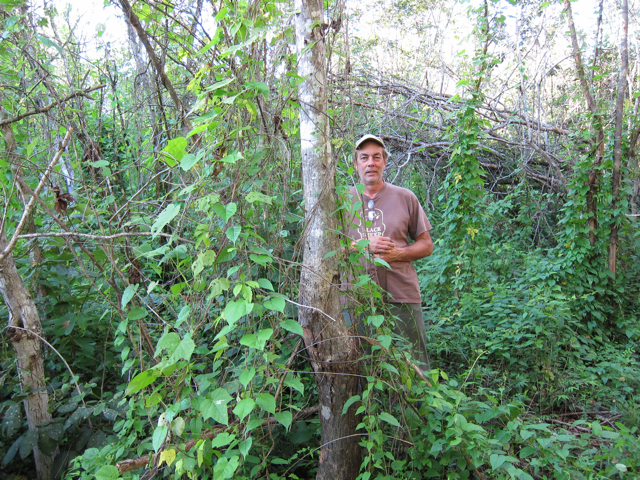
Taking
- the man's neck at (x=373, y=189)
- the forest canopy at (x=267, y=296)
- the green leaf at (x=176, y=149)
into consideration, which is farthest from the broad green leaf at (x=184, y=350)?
the man's neck at (x=373, y=189)

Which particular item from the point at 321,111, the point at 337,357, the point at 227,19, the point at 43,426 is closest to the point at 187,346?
the point at 337,357

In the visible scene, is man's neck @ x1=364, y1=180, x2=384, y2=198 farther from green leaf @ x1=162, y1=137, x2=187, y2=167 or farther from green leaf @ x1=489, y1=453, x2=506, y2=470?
green leaf @ x1=489, y1=453, x2=506, y2=470

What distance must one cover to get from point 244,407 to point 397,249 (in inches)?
57.9

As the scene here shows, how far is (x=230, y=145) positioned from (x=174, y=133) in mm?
1418

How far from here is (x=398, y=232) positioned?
8.67 ft

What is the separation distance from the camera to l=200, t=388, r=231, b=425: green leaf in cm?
134

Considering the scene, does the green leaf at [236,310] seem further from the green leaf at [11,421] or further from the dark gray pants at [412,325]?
the green leaf at [11,421]

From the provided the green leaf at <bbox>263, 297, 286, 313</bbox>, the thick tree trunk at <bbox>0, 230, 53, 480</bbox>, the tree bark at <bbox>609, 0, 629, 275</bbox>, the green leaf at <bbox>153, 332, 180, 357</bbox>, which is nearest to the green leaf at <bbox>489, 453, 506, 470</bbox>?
the green leaf at <bbox>263, 297, 286, 313</bbox>

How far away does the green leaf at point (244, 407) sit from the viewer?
133 centimetres

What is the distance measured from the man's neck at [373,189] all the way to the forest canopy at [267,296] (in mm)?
508

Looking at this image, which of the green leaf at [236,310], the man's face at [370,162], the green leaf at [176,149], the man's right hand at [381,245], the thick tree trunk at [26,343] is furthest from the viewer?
the man's face at [370,162]

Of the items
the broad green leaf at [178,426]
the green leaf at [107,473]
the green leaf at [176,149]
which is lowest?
the green leaf at [107,473]

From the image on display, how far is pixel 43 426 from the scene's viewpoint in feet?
7.11

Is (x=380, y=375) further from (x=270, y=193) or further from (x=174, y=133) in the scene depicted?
(x=174, y=133)
